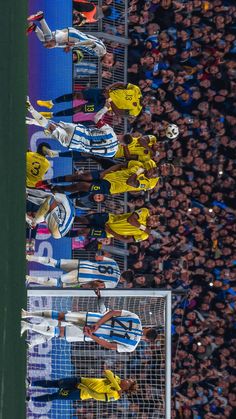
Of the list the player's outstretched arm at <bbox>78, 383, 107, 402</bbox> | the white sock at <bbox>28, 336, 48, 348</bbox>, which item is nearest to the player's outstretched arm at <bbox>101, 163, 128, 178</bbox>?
the white sock at <bbox>28, 336, 48, 348</bbox>

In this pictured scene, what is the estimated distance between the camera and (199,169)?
12391 mm

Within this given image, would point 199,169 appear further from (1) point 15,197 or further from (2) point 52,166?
(1) point 15,197

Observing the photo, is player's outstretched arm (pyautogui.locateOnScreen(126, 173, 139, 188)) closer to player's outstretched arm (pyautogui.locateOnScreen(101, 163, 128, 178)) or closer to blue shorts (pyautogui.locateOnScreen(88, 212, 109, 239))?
player's outstretched arm (pyautogui.locateOnScreen(101, 163, 128, 178))

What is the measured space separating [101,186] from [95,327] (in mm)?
1991

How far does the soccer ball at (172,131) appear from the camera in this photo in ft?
37.9

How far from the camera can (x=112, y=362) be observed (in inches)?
401

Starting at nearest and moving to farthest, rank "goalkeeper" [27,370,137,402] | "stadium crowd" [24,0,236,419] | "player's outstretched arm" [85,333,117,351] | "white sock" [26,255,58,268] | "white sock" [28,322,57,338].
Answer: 1. "player's outstretched arm" [85,333,117,351]
2. "white sock" [28,322,57,338]
3. "goalkeeper" [27,370,137,402]
4. "white sock" [26,255,58,268]
5. "stadium crowd" [24,0,236,419]

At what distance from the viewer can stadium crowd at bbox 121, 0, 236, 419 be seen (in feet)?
38.7

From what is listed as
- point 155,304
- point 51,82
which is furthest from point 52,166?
point 155,304

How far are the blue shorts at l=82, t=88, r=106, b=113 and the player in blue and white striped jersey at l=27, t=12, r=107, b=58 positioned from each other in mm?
549

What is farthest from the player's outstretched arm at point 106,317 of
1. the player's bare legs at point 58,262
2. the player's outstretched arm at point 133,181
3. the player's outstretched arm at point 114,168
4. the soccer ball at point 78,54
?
the soccer ball at point 78,54

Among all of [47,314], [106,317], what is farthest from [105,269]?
[47,314]

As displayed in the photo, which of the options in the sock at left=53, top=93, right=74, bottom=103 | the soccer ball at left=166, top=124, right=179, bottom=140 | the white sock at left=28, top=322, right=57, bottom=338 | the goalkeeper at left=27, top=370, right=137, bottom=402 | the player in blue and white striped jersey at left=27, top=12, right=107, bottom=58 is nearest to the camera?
the white sock at left=28, top=322, right=57, bottom=338

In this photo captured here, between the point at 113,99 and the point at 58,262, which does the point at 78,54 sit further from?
the point at 58,262
